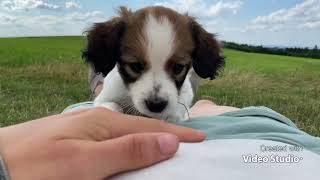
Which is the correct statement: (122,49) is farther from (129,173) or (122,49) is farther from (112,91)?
(129,173)

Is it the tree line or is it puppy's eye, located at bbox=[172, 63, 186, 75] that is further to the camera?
the tree line

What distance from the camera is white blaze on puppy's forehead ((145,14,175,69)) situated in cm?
273

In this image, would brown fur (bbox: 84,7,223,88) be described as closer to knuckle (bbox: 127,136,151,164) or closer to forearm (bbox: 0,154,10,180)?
knuckle (bbox: 127,136,151,164)

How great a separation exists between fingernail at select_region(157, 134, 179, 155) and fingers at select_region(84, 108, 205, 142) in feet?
0.28

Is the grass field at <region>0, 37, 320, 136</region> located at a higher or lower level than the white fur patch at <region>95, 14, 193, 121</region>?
lower

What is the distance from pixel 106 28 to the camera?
3328 mm

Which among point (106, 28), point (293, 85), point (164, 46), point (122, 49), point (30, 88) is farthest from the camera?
point (293, 85)

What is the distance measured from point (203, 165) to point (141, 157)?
147mm

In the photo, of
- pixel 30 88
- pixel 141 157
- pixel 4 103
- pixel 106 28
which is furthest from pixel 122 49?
pixel 30 88

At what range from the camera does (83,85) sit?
866 cm

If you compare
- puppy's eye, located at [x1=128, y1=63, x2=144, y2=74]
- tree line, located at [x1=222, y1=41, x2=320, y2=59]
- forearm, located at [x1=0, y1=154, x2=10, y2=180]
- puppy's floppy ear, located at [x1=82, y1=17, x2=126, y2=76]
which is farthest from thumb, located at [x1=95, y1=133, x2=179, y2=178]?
tree line, located at [x1=222, y1=41, x2=320, y2=59]

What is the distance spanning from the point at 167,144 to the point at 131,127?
12 cm

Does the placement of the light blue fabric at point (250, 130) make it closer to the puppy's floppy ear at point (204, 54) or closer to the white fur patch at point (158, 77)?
the white fur patch at point (158, 77)

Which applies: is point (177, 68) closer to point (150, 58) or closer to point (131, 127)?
point (150, 58)
